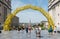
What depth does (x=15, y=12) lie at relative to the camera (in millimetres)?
59188

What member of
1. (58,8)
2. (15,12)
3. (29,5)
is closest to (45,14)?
(29,5)

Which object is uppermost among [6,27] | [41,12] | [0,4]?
[0,4]

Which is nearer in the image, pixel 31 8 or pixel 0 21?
pixel 31 8

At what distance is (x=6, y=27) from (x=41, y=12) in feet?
39.1

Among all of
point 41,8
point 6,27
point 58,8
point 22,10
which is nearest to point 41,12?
point 41,8

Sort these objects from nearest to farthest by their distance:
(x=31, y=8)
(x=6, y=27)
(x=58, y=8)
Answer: (x=31, y=8), (x=6, y=27), (x=58, y=8)

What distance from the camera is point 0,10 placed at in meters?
98.5

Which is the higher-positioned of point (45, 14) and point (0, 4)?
point (0, 4)

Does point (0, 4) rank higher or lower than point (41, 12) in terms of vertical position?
higher

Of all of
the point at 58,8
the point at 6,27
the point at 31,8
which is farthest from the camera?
the point at 58,8

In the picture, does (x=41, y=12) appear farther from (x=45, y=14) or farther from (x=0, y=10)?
(x=0, y=10)

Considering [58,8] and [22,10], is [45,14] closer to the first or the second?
[22,10]

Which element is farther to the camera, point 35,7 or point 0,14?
point 0,14

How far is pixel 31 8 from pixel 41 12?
10.1 feet
